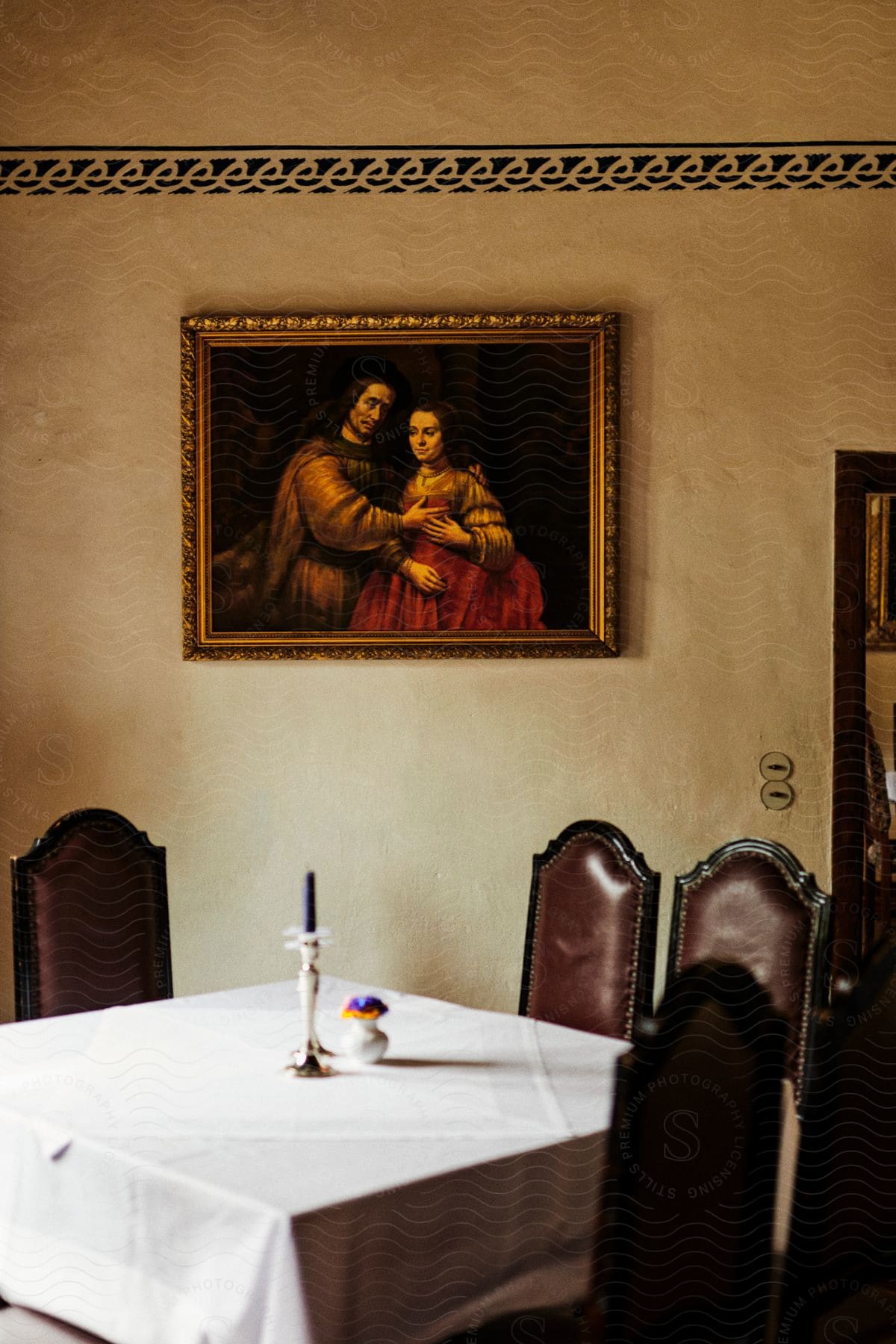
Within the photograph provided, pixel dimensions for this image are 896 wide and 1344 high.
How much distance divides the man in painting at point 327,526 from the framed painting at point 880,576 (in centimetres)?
126

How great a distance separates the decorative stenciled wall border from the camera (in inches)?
145

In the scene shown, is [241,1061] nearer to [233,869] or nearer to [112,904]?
[112,904]

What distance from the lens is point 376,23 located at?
12.1ft

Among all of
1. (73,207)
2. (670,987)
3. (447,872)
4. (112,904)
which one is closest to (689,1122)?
(670,987)

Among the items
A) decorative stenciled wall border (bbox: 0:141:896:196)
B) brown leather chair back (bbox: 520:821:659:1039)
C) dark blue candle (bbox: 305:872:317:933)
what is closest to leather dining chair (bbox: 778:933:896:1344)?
dark blue candle (bbox: 305:872:317:933)

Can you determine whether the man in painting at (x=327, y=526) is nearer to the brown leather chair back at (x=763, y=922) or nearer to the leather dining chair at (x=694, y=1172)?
the brown leather chair back at (x=763, y=922)

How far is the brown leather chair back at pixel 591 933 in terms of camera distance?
112 inches

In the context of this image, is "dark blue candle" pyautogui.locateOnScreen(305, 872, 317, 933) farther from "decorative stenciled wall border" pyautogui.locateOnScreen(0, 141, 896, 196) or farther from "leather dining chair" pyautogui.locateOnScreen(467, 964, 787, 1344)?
"decorative stenciled wall border" pyautogui.locateOnScreen(0, 141, 896, 196)

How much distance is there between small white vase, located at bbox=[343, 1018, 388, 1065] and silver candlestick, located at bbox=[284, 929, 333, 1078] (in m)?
0.06

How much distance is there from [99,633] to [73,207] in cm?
125

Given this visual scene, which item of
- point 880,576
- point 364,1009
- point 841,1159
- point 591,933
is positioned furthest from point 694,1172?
point 880,576

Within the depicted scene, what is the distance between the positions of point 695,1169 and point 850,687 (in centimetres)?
277

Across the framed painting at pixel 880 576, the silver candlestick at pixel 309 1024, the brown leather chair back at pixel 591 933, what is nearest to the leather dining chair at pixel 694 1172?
the silver candlestick at pixel 309 1024

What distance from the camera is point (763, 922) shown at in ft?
8.73
